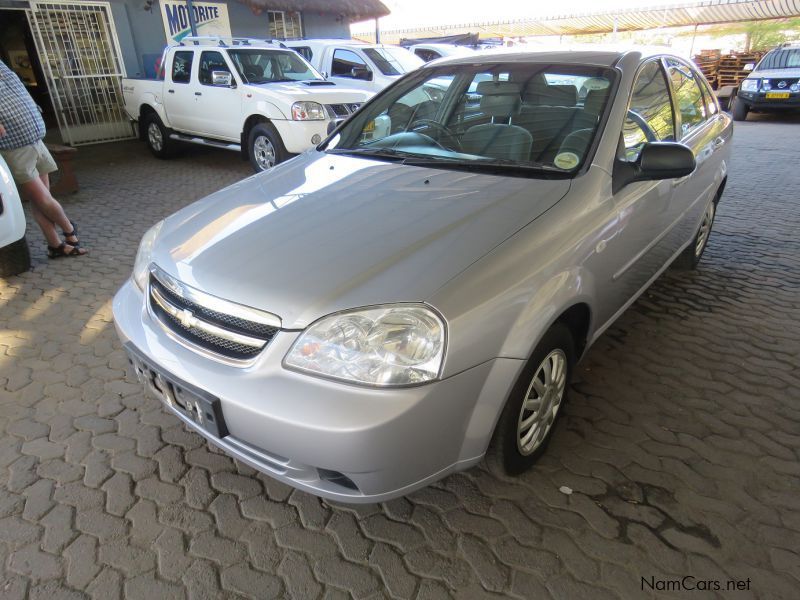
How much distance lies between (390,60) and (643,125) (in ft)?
26.8

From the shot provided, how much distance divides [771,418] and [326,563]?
85.6 inches

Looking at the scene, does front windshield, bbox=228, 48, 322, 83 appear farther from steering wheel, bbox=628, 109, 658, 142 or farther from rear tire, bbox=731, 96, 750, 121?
rear tire, bbox=731, 96, 750, 121

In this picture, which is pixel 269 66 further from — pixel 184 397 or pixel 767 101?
pixel 767 101

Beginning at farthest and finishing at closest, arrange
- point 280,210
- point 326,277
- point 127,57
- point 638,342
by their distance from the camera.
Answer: point 127,57 → point 638,342 → point 280,210 → point 326,277

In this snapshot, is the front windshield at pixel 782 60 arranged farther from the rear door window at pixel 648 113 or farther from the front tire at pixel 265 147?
the rear door window at pixel 648 113

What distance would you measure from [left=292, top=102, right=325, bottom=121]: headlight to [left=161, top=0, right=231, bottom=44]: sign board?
5.75 metres

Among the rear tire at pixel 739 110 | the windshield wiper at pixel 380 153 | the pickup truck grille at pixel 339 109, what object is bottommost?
the rear tire at pixel 739 110

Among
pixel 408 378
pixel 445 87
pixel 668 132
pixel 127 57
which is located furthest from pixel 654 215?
pixel 127 57

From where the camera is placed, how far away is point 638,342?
318cm

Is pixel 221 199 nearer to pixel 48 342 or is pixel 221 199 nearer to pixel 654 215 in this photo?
pixel 48 342

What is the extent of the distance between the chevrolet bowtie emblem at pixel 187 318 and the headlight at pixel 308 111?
17.7 ft

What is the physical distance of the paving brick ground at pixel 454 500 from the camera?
1.79 metres

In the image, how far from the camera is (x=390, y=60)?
9.84 m

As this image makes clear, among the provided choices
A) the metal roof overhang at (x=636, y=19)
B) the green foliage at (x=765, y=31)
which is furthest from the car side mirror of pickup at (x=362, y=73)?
the green foliage at (x=765, y=31)
